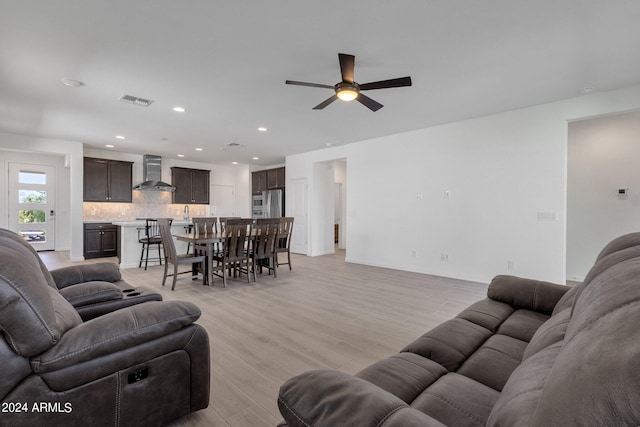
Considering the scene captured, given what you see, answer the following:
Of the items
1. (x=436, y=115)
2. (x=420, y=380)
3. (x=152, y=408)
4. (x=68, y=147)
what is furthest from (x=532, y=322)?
(x=68, y=147)

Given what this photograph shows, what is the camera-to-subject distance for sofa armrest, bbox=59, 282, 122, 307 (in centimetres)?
191

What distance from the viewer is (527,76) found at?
10.8 feet

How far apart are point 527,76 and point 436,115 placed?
1463 millimetres

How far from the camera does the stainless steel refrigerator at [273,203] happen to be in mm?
8680

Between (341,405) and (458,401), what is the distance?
0.54 m

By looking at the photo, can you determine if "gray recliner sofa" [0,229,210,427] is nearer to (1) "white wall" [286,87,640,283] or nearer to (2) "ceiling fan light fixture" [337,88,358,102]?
(2) "ceiling fan light fixture" [337,88,358,102]

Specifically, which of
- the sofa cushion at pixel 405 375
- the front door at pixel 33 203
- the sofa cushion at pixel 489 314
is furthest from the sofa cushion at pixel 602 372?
the front door at pixel 33 203

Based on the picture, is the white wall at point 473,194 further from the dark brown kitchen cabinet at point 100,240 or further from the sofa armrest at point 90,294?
the dark brown kitchen cabinet at point 100,240

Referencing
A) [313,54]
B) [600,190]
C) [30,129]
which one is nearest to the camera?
[313,54]

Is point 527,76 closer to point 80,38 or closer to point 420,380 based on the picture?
point 420,380

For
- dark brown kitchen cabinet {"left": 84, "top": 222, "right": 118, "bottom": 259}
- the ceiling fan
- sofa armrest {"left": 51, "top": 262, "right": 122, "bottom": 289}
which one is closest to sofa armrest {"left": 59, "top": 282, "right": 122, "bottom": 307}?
sofa armrest {"left": 51, "top": 262, "right": 122, "bottom": 289}

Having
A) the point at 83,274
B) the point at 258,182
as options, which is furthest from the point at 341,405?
the point at 258,182

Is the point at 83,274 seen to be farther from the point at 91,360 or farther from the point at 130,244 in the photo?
the point at 130,244

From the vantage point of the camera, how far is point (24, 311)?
1.09 metres
